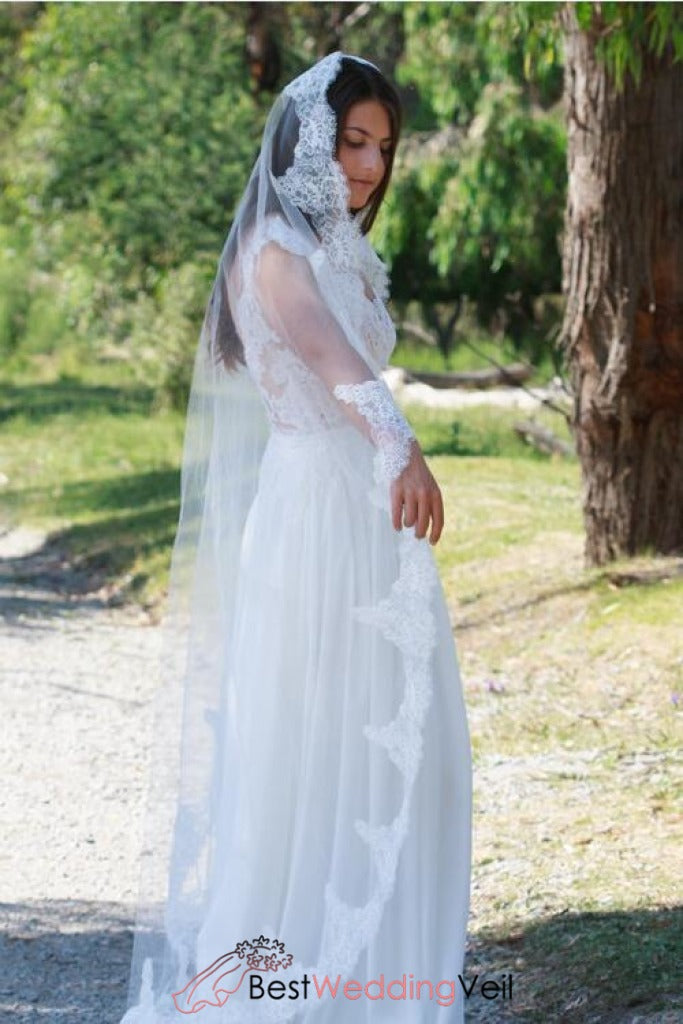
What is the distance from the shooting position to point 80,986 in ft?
13.9

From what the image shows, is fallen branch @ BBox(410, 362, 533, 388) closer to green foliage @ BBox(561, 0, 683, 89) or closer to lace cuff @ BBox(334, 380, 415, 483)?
green foliage @ BBox(561, 0, 683, 89)

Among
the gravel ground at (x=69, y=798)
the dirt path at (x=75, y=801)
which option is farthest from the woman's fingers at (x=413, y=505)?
the gravel ground at (x=69, y=798)

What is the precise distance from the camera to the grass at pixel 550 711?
4129 mm

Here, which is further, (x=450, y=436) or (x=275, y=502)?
(x=450, y=436)

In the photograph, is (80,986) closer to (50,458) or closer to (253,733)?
(253,733)

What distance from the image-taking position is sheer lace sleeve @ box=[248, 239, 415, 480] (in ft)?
10.2

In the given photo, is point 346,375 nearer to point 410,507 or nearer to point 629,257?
point 410,507

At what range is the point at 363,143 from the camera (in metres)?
3.38

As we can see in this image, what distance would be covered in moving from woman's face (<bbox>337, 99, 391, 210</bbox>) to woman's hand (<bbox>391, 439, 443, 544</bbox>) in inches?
25.2

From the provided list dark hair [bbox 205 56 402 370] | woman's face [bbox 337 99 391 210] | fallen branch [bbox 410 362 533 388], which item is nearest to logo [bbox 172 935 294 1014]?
dark hair [bbox 205 56 402 370]

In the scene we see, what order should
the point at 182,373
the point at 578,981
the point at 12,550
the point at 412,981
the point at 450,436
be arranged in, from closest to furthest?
1. the point at 412,981
2. the point at 578,981
3. the point at 12,550
4. the point at 450,436
5. the point at 182,373

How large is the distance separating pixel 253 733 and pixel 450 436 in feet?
34.0

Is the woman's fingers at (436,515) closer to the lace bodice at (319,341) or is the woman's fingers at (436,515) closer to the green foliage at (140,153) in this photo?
the lace bodice at (319,341)

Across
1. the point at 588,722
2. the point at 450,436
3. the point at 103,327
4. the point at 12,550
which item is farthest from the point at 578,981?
the point at 103,327
